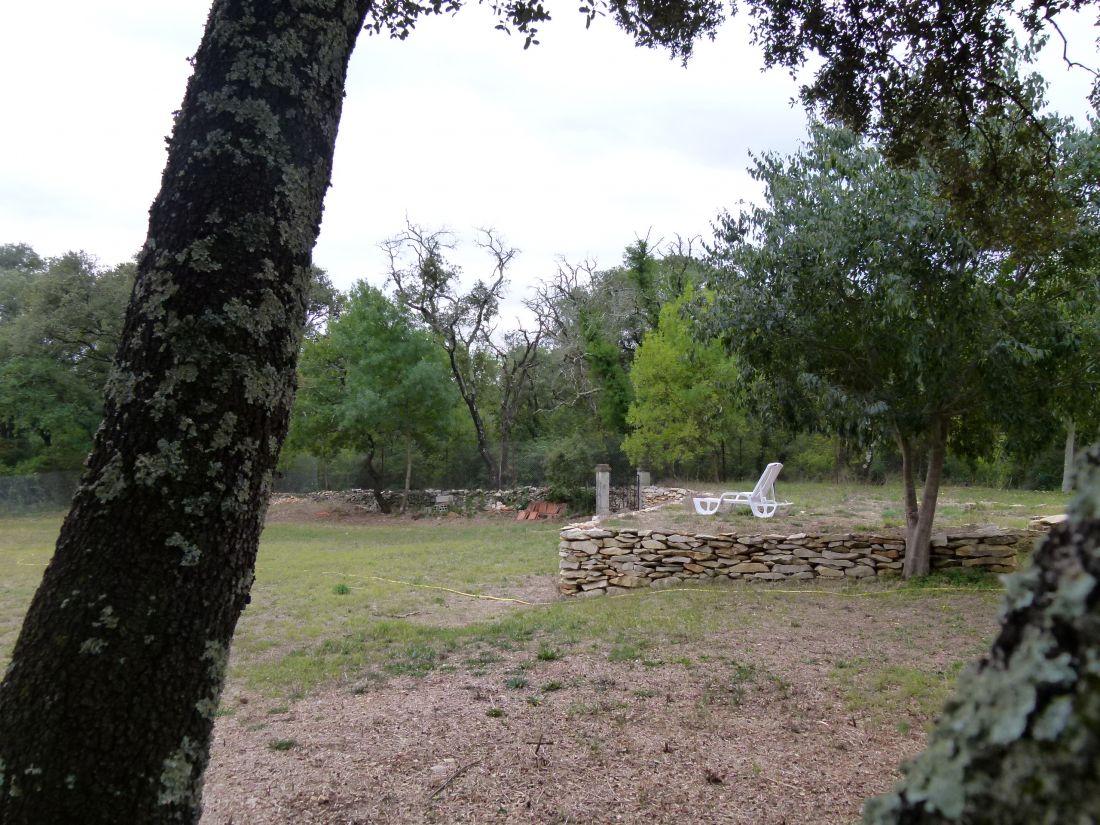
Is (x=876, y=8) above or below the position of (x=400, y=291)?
below

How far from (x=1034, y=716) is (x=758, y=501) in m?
11.2

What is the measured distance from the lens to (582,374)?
1149 inches

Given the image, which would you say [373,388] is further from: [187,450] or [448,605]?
[187,450]

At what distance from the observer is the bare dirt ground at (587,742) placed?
286 cm

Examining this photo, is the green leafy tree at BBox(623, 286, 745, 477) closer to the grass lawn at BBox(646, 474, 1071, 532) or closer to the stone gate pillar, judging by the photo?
the stone gate pillar

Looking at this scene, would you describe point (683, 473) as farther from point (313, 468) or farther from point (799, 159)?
point (799, 159)

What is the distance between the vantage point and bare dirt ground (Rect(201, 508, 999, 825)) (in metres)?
2.86

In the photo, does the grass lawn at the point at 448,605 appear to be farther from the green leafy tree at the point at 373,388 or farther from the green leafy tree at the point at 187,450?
the green leafy tree at the point at 373,388

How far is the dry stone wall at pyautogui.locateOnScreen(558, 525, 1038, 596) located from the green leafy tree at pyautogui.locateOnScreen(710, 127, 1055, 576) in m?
0.43

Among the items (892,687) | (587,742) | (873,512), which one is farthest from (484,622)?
(873,512)

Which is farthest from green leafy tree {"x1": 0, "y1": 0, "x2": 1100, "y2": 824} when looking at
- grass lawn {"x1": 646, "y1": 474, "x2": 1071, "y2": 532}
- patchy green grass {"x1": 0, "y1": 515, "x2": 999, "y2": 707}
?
grass lawn {"x1": 646, "y1": 474, "x2": 1071, "y2": 532}

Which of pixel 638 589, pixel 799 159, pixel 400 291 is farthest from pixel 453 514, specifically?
pixel 799 159

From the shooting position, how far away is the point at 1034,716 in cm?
47

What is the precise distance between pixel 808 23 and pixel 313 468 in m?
26.9
